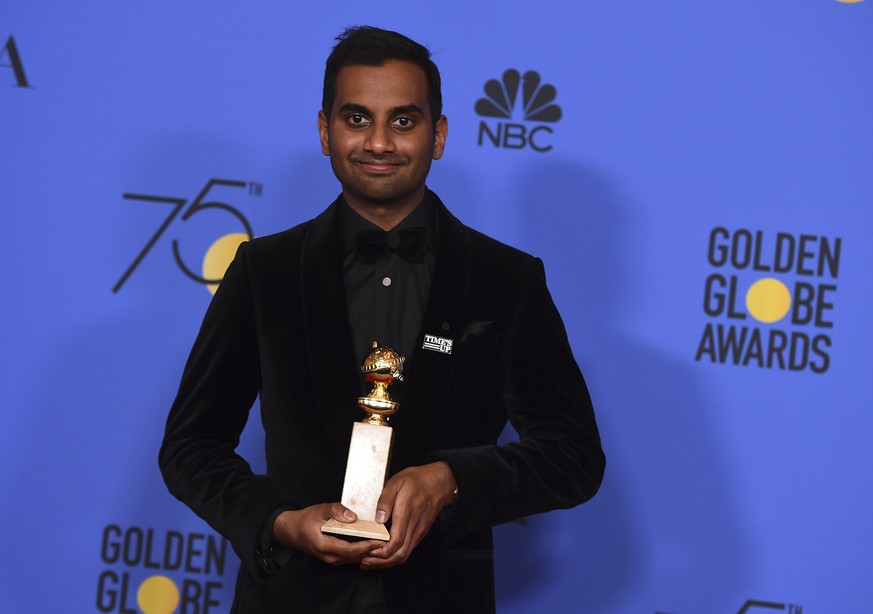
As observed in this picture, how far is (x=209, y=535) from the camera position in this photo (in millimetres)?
2633

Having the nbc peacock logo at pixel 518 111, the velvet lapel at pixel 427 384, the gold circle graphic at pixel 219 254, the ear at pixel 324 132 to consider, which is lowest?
the velvet lapel at pixel 427 384

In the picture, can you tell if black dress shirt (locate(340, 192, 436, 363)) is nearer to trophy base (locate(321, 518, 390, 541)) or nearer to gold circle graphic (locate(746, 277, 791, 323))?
trophy base (locate(321, 518, 390, 541))

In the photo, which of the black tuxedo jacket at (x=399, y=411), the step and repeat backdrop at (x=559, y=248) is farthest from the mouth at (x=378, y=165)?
the step and repeat backdrop at (x=559, y=248)

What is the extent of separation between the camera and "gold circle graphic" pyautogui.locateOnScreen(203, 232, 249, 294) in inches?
105

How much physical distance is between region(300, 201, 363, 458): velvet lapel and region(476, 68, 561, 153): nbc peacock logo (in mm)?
991

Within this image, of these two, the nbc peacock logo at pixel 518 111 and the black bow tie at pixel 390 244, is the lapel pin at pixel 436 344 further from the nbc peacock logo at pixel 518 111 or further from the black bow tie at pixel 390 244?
the nbc peacock logo at pixel 518 111

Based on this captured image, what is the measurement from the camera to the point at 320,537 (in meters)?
1.46

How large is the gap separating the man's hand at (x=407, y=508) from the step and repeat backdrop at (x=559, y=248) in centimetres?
114

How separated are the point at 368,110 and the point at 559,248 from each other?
3.24 feet

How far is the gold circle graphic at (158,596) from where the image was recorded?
2.63 metres

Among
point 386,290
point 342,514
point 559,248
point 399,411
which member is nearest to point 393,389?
point 399,411

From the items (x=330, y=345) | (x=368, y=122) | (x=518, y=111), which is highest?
(x=518, y=111)

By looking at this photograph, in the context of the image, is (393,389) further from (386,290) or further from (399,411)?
(386,290)

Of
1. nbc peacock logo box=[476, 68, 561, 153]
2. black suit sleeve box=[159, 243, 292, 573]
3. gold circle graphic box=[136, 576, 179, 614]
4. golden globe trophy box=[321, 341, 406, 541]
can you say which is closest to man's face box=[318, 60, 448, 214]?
black suit sleeve box=[159, 243, 292, 573]
